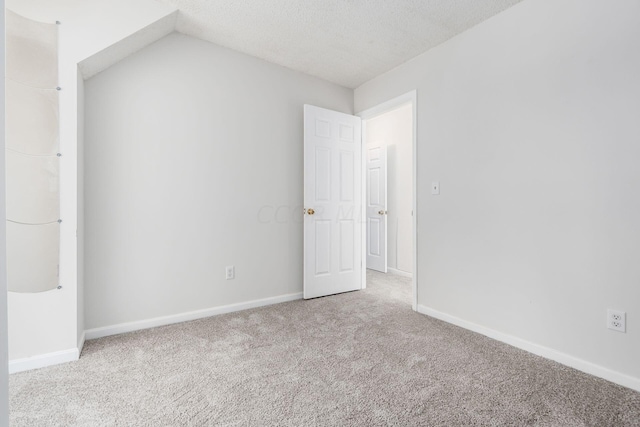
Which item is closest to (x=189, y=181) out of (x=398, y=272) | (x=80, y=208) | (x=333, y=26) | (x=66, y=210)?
(x=80, y=208)

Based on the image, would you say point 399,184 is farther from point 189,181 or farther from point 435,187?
point 189,181

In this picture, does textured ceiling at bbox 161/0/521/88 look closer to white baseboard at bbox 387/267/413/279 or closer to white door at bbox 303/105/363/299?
white door at bbox 303/105/363/299

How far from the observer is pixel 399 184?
4.73 metres

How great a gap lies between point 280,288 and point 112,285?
1.45 m

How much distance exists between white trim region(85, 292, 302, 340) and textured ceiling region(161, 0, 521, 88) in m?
2.35

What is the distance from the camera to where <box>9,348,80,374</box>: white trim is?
1870 millimetres

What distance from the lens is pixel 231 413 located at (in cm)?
151

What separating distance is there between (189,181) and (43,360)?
150cm

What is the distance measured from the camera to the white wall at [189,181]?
2.41 meters

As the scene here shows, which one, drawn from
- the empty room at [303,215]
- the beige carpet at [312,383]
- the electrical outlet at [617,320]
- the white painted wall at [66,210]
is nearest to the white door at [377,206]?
the empty room at [303,215]

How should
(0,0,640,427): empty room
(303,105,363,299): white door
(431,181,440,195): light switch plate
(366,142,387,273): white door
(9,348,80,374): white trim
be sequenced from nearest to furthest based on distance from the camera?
(0,0,640,427): empty room
(9,348,80,374): white trim
(431,181,440,195): light switch plate
(303,105,363,299): white door
(366,142,387,273): white door

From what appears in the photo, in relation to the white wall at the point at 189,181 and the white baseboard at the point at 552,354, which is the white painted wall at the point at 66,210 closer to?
the white wall at the point at 189,181

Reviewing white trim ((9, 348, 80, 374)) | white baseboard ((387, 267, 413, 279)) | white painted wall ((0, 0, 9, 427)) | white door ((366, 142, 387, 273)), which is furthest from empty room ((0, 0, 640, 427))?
white door ((366, 142, 387, 273))

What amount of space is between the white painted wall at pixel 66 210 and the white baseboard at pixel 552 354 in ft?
9.00
